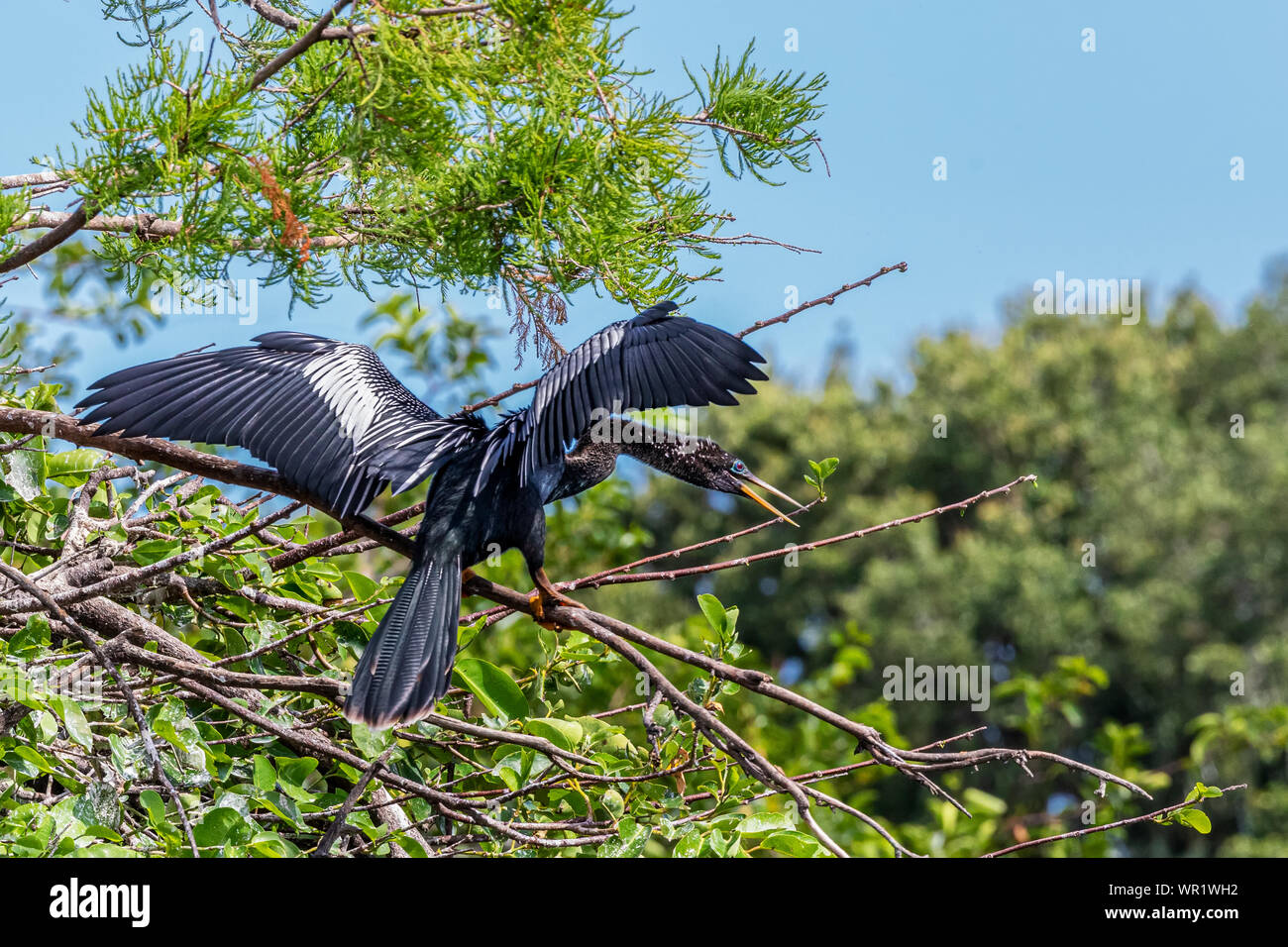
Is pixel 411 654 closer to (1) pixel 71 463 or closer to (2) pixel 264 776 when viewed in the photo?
(2) pixel 264 776

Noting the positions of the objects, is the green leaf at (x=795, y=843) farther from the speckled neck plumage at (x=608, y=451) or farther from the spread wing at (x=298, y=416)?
the spread wing at (x=298, y=416)

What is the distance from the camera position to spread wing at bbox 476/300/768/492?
6.31 feet

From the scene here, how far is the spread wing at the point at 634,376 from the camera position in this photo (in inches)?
75.8

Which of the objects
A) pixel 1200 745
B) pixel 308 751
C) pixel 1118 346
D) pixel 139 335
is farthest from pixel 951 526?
pixel 308 751

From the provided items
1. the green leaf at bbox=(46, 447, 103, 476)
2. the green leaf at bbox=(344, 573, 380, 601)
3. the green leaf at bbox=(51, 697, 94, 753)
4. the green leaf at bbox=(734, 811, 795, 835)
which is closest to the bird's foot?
the green leaf at bbox=(734, 811, 795, 835)

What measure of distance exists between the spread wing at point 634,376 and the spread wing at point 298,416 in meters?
0.26

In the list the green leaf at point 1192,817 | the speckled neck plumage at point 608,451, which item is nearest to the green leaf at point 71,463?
the speckled neck plumage at point 608,451

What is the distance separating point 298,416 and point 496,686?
0.65 meters

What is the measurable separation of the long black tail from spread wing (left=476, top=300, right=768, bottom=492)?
0.83ft

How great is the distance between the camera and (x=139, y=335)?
388 cm

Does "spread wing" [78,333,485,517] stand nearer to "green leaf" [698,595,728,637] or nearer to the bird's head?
the bird's head

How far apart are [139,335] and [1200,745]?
4.07 metres
